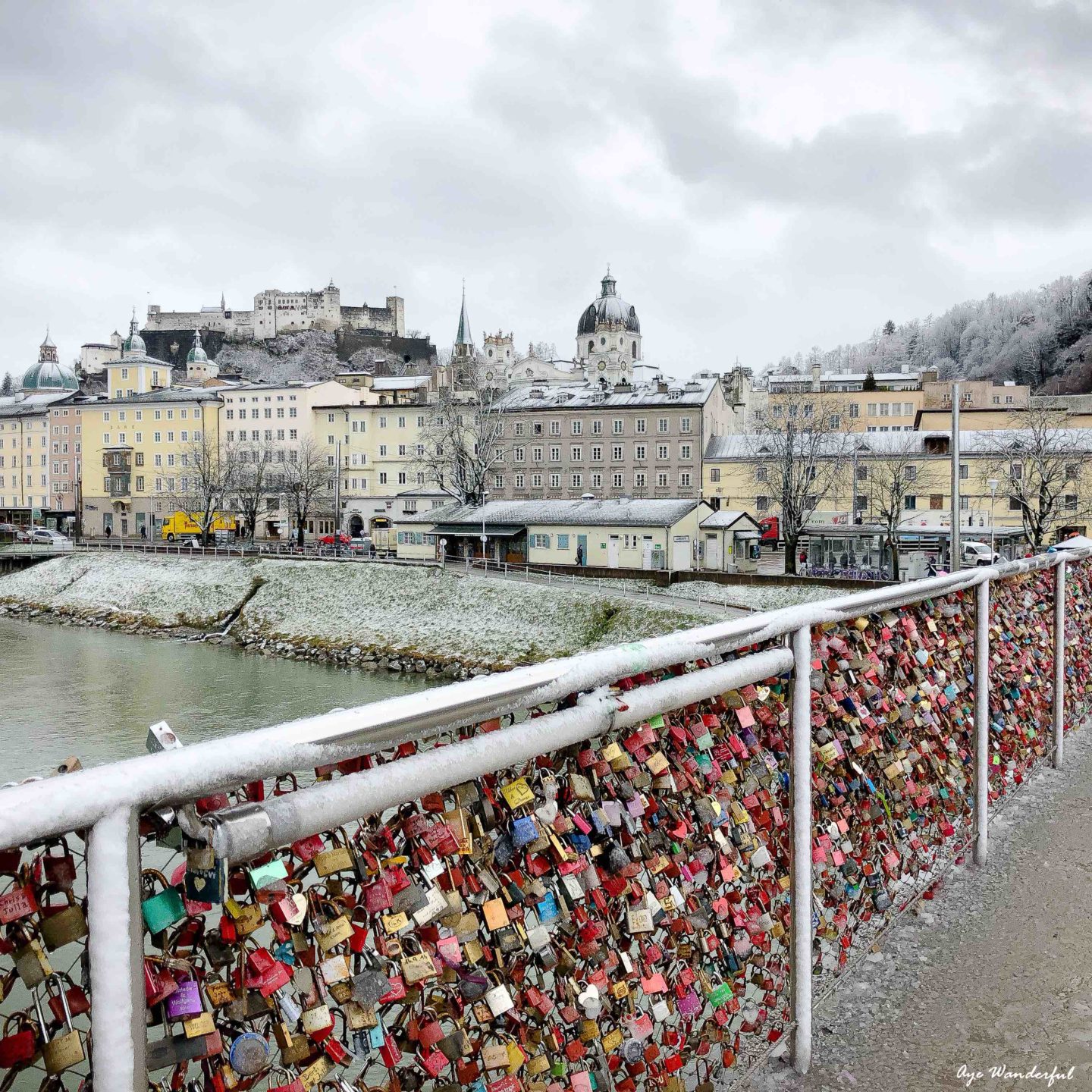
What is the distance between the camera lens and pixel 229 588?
44.8 metres

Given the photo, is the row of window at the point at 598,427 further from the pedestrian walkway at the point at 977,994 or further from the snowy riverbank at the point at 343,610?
the pedestrian walkway at the point at 977,994

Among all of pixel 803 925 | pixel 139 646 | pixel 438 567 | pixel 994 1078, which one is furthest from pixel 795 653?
pixel 438 567

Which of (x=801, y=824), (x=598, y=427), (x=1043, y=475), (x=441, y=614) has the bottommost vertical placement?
(x=441, y=614)

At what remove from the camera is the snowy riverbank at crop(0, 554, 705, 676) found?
108 feet

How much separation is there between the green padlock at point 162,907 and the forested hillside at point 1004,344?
103m

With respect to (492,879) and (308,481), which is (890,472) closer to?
(308,481)

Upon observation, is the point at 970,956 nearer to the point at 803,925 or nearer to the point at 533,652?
the point at 803,925

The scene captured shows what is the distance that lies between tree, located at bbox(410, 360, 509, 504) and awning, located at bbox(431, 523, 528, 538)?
5.08 meters

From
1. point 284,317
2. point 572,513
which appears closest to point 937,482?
point 572,513

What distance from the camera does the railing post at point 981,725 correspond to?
4926 mm

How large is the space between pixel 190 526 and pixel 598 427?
97.7 feet

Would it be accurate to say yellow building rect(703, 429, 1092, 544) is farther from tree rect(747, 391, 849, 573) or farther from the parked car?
the parked car

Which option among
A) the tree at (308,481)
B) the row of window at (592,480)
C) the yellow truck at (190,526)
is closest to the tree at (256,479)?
the tree at (308,481)

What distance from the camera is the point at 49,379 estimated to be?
101375 millimetres
